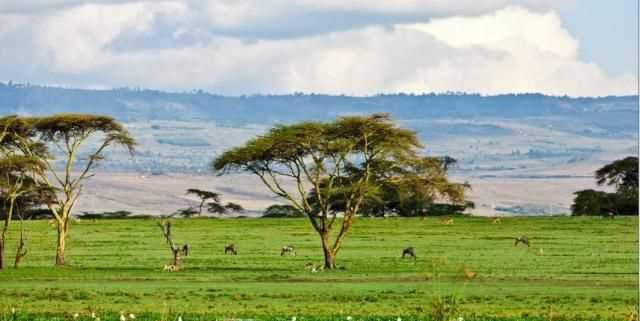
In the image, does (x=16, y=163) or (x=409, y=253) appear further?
(x=409, y=253)

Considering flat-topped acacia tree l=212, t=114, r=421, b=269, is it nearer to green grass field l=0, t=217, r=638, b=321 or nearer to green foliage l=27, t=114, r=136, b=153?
green grass field l=0, t=217, r=638, b=321

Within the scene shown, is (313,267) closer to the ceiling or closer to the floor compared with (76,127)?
closer to the floor

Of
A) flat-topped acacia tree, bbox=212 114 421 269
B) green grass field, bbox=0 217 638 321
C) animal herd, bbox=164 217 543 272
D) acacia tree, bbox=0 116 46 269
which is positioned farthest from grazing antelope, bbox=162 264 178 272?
flat-topped acacia tree, bbox=212 114 421 269

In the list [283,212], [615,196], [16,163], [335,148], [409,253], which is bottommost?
[409,253]

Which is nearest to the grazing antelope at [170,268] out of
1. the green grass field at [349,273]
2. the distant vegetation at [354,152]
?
the green grass field at [349,273]

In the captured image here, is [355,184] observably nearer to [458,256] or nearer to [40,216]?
[458,256]

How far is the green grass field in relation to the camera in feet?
113

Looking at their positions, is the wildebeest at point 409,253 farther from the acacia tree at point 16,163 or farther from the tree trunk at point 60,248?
the acacia tree at point 16,163

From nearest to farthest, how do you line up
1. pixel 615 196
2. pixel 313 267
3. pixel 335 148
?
pixel 313 267 < pixel 335 148 < pixel 615 196

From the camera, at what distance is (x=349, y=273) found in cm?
5034

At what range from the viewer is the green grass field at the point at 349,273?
113 ft

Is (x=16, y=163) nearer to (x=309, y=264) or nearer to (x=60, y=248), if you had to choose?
(x=60, y=248)

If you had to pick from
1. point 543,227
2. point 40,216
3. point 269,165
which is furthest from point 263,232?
point 40,216

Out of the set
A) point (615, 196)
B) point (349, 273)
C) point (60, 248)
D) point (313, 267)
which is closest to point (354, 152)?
point (313, 267)
